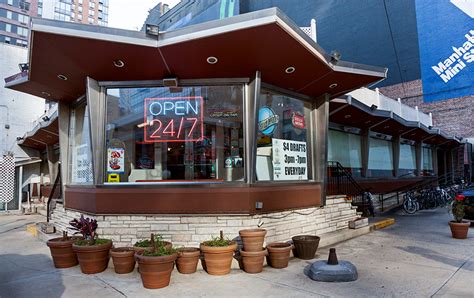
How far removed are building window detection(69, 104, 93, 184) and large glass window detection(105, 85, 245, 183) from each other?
1229 millimetres

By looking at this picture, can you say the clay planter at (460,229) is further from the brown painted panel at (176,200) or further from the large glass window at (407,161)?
the large glass window at (407,161)

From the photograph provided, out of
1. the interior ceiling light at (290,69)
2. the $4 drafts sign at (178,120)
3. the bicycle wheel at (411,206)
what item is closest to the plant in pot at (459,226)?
the interior ceiling light at (290,69)

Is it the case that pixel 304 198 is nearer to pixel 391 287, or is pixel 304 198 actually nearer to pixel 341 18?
pixel 391 287

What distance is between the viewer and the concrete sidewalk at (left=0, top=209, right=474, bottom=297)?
4.78m

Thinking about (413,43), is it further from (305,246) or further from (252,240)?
(252,240)

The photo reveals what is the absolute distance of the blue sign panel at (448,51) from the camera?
17469 millimetres

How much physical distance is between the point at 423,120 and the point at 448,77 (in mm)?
4944

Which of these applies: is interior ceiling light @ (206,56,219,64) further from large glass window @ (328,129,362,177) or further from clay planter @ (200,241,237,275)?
large glass window @ (328,129,362,177)

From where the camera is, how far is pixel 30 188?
67.2 ft

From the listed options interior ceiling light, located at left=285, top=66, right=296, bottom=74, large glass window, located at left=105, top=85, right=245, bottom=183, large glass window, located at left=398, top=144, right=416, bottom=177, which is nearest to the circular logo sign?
large glass window, located at left=105, top=85, right=245, bottom=183

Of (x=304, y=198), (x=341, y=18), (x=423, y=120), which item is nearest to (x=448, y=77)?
(x=423, y=120)

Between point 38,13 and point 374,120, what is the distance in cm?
9914

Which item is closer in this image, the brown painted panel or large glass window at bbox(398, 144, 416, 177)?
the brown painted panel

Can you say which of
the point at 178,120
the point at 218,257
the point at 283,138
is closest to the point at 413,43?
the point at 283,138
